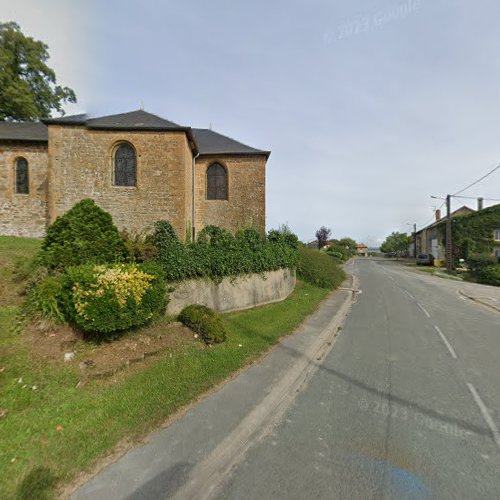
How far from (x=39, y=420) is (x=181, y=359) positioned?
221 centimetres

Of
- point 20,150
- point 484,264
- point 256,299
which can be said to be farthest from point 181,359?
point 484,264

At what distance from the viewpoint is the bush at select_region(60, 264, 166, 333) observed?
4566 millimetres

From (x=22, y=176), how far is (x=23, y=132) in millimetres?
2827

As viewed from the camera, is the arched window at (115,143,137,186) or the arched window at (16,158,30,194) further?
the arched window at (16,158,30,194)

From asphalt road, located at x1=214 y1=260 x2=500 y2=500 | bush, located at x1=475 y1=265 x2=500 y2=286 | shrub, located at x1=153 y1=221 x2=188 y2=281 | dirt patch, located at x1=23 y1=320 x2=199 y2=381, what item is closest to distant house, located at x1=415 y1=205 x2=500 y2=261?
bush, located at x1=475 y1=265 x2=500 y2=286

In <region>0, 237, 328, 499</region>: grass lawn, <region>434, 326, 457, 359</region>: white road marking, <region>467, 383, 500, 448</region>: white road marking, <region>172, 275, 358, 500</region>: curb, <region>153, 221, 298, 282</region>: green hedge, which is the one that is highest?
<region>153, 221, 298, 282</region>: green hedge

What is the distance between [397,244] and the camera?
78000 millimetres

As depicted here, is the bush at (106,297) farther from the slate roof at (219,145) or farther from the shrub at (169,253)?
the slate roof at (219,145)

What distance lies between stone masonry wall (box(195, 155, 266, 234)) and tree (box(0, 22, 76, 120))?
1654cm

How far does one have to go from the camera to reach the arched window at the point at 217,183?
17.2 meters

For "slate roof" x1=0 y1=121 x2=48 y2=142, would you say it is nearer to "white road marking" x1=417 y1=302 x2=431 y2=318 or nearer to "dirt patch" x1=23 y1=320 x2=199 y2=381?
"dirt patch" x1=23 y1=320 x2=199 y2=381

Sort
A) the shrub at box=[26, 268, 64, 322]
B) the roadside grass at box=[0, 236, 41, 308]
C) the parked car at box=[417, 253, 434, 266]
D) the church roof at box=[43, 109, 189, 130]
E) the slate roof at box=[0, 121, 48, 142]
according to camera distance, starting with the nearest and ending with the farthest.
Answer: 1. the shrub at box=[26, 268, 64, 322]
2. the roadside grass at box=[0, 236, 41, 308]
3. the church roof at box=[43, 109, 189, 130]
4. the slate roof at box=[0, 121, 48, 142]
5. the parked car at box=[417, 253, 434, 266]

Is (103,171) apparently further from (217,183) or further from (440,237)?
(440,237)

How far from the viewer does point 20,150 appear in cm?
1530
